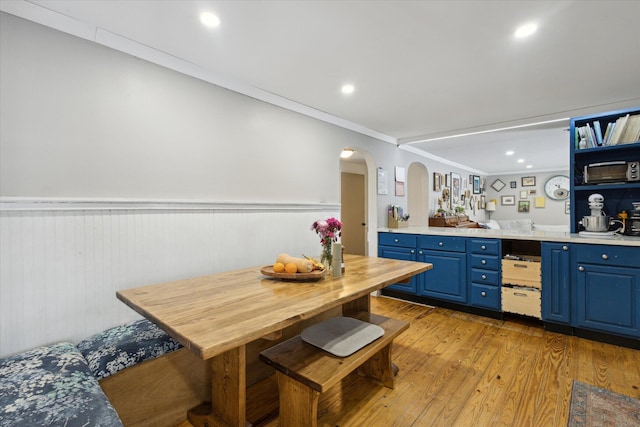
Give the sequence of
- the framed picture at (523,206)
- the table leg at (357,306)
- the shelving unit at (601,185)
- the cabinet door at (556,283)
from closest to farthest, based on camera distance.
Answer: the table leg at (357,306), the cabinet door at (556,283), the shelving unit at (601,185), the framed picture at (523,206)

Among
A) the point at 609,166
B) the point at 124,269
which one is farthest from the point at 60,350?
the point at 609,166

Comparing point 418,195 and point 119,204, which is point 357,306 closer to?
point 119,204

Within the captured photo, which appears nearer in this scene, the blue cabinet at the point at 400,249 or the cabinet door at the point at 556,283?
the cabinet door at the point at 556,283

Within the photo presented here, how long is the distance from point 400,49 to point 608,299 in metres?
2.70

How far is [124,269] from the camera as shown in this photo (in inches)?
72.3

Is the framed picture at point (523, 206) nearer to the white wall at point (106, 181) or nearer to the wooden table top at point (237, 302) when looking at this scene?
the wooden table top at point (237, 302)

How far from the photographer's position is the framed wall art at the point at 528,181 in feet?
26.2

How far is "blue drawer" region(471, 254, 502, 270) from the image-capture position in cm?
311

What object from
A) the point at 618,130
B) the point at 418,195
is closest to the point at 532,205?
the point at 418,195

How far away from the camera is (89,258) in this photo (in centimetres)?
171

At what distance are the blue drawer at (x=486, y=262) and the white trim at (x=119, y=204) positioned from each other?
2.13 meters

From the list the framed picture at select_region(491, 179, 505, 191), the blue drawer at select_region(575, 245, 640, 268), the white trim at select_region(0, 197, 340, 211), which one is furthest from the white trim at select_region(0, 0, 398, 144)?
the framed picture at select_region(491, 179, 505, 191)

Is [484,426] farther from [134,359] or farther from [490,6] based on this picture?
[490,6]

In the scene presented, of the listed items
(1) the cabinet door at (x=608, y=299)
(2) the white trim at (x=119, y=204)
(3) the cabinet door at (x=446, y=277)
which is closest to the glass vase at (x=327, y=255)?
(2) the white trim at (x=119, y=204)
